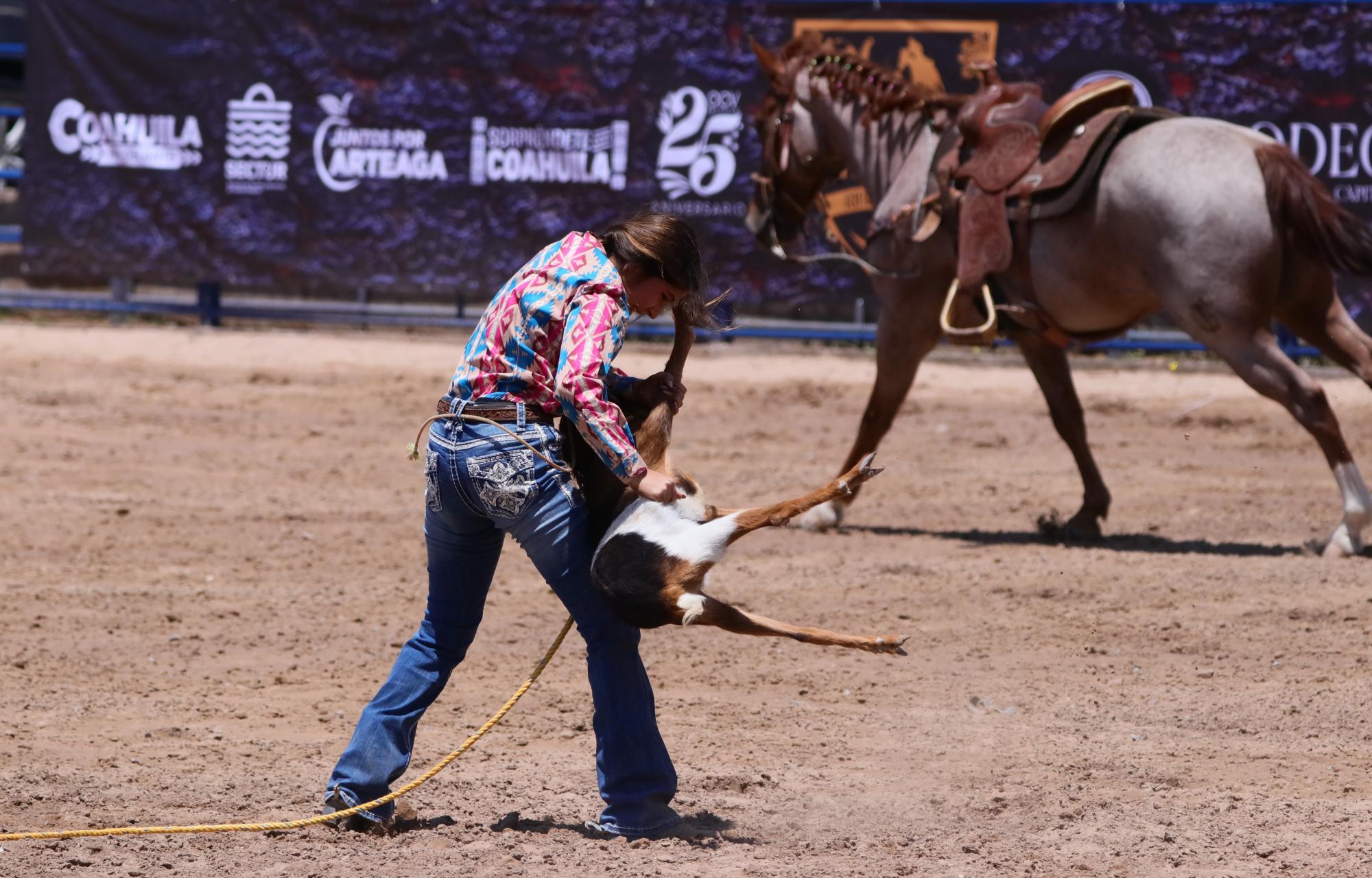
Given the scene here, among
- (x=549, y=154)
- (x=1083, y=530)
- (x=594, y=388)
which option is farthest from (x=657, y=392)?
(x=549, y=154)

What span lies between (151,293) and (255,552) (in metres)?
8.08

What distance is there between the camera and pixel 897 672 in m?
5.57

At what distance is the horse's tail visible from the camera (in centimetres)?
664

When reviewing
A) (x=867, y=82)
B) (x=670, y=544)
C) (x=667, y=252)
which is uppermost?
(x=867, y=82)

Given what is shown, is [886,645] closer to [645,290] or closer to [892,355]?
[645,290]

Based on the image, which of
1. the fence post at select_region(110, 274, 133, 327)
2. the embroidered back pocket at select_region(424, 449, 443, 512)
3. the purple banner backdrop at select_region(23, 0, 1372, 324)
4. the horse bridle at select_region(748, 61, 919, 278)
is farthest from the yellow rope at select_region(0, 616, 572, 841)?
the fence post at select_region(110, 274, 133, 327)

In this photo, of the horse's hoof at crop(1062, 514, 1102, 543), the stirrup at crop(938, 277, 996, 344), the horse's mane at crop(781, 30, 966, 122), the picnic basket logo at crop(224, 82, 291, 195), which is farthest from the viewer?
the picnic basket logo at crop(224, 82, 291, 195)

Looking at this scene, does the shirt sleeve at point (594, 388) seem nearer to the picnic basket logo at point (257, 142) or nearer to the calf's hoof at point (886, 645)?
the calf's hoof at point (886, 645)

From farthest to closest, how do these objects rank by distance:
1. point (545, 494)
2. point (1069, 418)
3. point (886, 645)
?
point (1069, 418) → point (545, 494) → point (886, 645)

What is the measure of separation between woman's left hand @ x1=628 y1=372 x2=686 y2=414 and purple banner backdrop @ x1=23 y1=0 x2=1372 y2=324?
839 cm

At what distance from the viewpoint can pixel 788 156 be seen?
8719 millimetres

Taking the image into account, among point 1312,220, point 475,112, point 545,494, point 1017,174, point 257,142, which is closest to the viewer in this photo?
point 545,494

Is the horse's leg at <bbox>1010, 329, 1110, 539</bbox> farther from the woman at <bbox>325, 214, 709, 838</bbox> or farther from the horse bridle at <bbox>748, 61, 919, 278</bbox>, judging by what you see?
the woman at <bbox>325, 214, 709, 838</bbox>

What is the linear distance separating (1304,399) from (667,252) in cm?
410
